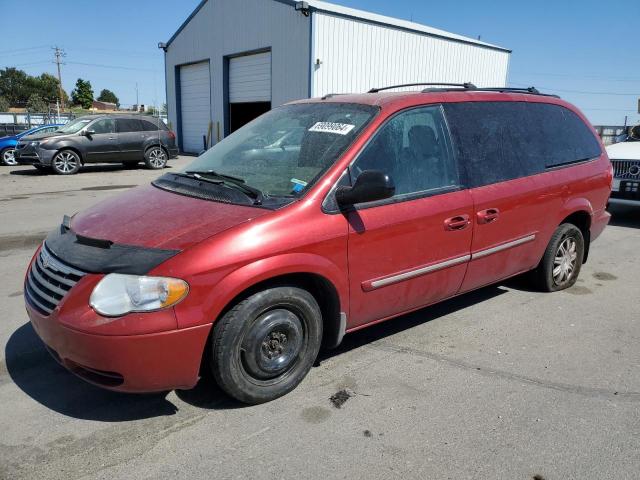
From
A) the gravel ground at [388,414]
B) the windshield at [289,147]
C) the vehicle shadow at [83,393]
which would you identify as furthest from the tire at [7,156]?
the windshield at [289,147]

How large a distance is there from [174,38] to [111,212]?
80.2 feet

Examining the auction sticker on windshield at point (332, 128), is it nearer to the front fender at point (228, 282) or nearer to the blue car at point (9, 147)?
the front fender at point (228, 282)

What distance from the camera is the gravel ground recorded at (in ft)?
7.98

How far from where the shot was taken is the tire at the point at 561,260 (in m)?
4.66

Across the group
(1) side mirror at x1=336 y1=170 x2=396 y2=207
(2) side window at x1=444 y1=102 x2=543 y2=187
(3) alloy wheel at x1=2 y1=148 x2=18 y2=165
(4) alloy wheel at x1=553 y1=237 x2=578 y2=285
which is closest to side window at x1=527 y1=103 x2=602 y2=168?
(2) side window at x1=444 y1=102 x2=543 y2=187

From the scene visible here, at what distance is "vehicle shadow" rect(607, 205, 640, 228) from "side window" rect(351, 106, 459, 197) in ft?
21.7

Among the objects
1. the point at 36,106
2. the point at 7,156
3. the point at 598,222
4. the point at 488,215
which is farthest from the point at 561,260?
the point at 36,106

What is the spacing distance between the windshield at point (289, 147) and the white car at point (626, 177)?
22.3 ft

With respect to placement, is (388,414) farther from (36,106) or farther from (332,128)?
(36,106)

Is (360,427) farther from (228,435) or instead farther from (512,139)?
(512,139)

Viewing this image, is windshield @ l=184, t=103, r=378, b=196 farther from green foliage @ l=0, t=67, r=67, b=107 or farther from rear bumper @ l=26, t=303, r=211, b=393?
green foliage @ l=0, t=67, r=67, b=107

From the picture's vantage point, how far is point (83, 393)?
3.04 m

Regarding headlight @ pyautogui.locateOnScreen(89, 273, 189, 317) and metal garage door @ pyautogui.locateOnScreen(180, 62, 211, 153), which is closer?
headlight @ pyautogui.locateOnScreen(89, 273, 189, 317)

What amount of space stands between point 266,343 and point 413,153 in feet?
5.38
